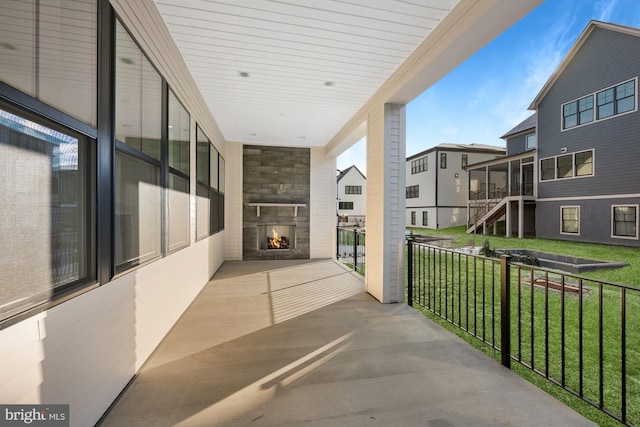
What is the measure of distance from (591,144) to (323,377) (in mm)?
12737

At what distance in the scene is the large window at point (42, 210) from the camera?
3.25 feet

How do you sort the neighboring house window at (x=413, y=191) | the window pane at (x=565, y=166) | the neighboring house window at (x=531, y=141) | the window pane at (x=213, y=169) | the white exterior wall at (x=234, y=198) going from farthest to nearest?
the neighboring house window at (x=413, y=191), the neighboring house window at (x=531, y=141), the window pane at (x=565, y=166), the white exterior wall at (x=234, y=198), the window pane at (x=213, y=169)

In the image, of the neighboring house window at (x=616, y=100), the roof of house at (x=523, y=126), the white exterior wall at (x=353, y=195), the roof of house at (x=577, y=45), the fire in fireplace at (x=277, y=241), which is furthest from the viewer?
the white exterior wall at (x=353, y=195)

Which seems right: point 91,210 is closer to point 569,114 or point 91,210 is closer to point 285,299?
point 285,299

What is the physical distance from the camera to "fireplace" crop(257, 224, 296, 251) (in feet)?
22.8

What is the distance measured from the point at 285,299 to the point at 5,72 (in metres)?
3.36

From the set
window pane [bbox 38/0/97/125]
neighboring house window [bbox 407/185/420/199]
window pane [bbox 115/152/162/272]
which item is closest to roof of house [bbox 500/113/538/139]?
neighboring house window [bbox 407/185/420/199]

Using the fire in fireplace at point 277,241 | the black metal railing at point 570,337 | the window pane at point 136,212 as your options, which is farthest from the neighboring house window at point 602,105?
the window pane at point 136,212

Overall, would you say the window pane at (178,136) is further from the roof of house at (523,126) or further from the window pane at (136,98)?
the roof of house at (523,126)

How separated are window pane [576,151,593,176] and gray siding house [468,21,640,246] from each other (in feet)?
0.08

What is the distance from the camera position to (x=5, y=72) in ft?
3.14

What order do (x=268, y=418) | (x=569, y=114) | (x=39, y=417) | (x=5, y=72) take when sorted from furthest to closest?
1. (x=569, y=114)
2. (x=268, y=418)
3. (x=39, y=417)
4. (x=5, y=72)

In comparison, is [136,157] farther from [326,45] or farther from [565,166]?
[565,166]

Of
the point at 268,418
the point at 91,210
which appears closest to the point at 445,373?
the point at 268,418
